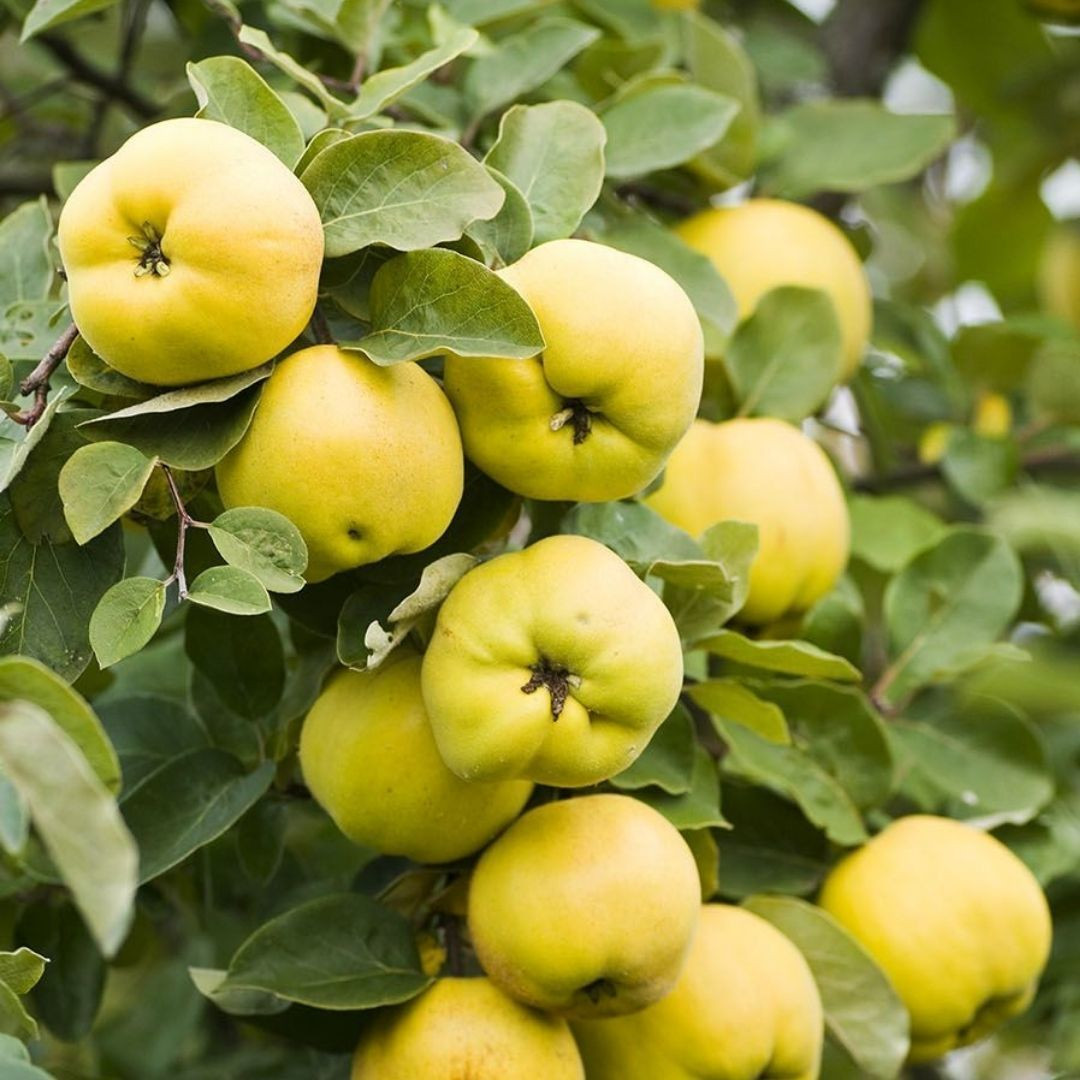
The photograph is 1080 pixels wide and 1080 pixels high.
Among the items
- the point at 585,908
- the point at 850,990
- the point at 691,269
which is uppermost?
the point at 691,269

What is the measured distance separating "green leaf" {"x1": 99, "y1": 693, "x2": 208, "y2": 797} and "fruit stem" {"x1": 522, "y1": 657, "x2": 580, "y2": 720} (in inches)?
15.4

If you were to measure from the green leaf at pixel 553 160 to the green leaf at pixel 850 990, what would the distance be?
1.84 feet

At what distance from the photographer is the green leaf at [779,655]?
1.12 m

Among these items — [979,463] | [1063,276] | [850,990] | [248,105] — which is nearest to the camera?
[248,105]

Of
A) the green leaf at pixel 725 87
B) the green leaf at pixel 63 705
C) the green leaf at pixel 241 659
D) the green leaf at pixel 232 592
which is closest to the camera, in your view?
the green leaf at pixel 63 705

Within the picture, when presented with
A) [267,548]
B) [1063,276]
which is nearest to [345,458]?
[267,548]

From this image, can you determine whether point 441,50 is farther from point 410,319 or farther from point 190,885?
point 190,885

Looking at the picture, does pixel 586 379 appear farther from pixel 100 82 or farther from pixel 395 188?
pixel 100 82

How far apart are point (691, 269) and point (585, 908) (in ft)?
2.03

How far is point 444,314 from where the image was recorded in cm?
91

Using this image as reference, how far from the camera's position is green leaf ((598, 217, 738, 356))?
4.37 feet

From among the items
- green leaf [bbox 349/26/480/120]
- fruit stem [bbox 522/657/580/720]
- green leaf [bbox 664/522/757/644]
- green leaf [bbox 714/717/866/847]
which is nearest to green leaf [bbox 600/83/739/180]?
green leaf [bbox 349/26/480/120]

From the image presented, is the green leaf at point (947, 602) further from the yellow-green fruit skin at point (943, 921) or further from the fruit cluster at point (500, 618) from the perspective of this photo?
the fruit cluster at point (500, 618)

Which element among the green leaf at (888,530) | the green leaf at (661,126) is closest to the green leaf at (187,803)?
the green leaf at (661,126)
